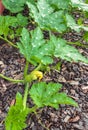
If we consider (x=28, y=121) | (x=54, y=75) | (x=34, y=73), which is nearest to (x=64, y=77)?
(x=54, y=75)

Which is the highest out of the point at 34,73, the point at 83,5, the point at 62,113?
the point at 83,5

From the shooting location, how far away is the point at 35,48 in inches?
71.2

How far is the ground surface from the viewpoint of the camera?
5.76ft

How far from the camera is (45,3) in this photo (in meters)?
2.09

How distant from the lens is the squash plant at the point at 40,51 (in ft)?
5.09

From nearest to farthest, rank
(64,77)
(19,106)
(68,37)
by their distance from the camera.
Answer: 1. (19,106)
2. (64,77)
3. (68,37)

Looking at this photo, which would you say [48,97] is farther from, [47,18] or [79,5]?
[79,5]

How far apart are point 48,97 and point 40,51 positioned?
0.93 ft

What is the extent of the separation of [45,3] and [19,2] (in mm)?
218

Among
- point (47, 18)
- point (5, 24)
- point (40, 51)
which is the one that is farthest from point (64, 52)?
point (5, 24)

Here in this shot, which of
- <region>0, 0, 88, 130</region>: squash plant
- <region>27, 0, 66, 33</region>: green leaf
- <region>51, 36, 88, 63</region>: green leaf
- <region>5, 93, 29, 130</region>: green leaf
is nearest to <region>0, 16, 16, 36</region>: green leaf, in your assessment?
<region>0, 0, 88, 130</region>: squash plant

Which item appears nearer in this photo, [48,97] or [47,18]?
[48,97]

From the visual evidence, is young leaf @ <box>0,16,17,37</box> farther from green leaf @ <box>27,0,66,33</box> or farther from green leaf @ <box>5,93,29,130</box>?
green leaf @ <box>5,93,29,130</box>

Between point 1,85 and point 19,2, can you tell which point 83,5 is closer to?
point 19,2
